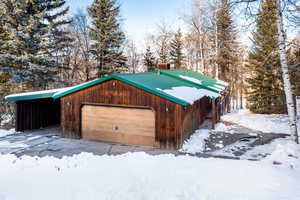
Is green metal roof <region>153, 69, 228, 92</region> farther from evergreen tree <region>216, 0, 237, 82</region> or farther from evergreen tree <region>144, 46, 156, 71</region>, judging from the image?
evergreen tree <region>144, 46, 156, 71</region>

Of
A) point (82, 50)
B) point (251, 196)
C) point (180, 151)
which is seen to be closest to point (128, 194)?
point (251, 196)

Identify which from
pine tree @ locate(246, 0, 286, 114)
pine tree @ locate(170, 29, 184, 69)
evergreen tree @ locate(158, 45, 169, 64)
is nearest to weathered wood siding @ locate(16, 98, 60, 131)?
pine tree @ locate(246, 0, 286, 114)

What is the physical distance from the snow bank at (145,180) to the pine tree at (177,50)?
24857mm

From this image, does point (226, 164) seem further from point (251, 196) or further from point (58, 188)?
point (58, 188)

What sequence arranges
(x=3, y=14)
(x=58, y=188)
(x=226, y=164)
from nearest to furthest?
(x=58, y=188) → (x=226, y=164) → (x=3, y=14)

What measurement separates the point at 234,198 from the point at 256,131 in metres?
7.59

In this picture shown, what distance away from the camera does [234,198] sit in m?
3.74

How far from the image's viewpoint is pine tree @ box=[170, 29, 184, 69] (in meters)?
29.3

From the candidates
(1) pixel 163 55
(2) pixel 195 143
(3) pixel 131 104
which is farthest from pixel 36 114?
(1) pixel 163 55

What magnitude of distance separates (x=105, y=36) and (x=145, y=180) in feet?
59.0

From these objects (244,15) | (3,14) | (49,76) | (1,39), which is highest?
(3,14)

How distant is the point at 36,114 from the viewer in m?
11.7

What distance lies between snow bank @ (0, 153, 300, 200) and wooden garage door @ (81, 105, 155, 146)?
2.01 metres

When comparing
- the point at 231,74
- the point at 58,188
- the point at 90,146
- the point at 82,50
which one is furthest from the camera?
the point at 231,74
